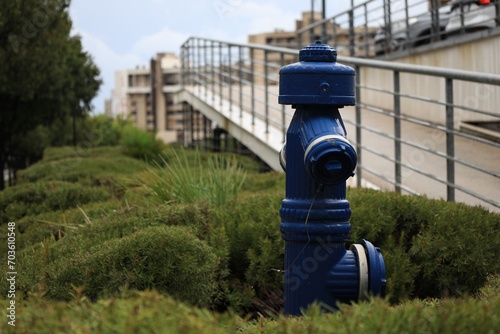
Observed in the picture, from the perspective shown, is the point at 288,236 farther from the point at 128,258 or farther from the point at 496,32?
the point at 496,32

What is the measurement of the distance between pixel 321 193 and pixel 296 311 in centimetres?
51

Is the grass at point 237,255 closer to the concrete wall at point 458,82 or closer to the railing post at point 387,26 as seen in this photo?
the concrete wall at point 458,82

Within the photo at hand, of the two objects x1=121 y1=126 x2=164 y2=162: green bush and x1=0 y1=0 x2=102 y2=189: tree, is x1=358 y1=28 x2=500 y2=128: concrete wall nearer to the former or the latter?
x1=121 y1=126 x2=164 y2=162: green bush

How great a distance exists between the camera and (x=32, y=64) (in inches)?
784

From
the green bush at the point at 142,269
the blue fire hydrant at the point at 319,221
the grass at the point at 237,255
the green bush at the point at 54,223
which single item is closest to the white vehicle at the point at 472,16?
the green bush at the point at 54,223

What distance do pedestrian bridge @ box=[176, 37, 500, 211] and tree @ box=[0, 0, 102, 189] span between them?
10.7 feet

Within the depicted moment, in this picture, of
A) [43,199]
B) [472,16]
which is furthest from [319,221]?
[472,16]

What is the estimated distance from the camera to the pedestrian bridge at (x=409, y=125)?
280 inches

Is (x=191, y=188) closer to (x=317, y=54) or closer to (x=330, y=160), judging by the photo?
(x=317, y=54)

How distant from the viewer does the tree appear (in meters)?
18.0

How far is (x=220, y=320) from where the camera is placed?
272 cm

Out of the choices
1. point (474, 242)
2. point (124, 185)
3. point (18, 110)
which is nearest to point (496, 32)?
point (124, 185)

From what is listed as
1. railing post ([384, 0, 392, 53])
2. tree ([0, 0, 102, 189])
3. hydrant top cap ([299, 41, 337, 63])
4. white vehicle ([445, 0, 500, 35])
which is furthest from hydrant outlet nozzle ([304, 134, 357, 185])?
A: railing post ([384, 0, 392, 53])

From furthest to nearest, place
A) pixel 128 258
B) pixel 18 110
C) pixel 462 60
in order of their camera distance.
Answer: pixel 18 110 < pixel 462 60 < pixel 128 258
